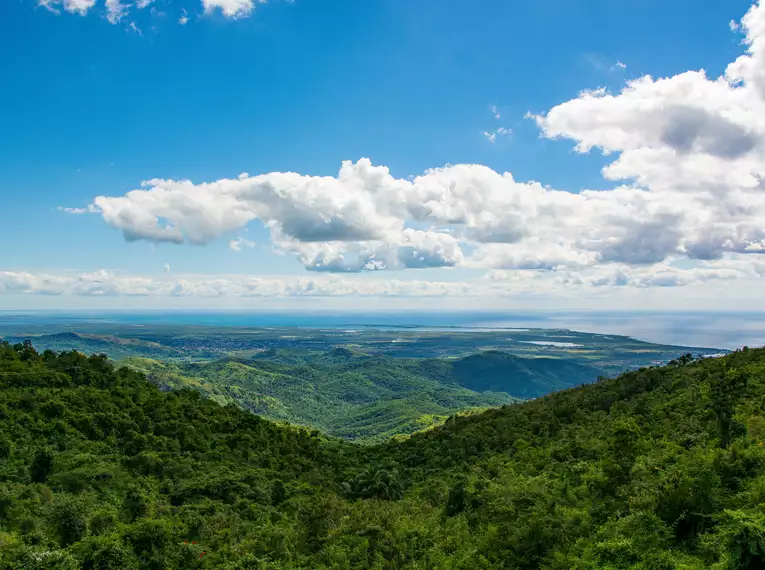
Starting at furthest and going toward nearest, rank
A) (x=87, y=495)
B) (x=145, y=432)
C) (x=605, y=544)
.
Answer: (x=145, y=432)
(x=87, y=495)
(x=605, y=544)

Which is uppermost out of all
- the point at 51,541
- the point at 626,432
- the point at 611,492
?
the point at 626,432

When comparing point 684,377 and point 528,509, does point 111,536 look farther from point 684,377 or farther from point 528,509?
point 684,377

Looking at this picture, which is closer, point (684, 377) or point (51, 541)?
point (51, 541)

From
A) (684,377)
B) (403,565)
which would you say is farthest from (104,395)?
(684,377)

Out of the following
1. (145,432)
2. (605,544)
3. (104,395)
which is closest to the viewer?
(605,544)

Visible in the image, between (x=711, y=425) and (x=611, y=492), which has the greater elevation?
(x=711, y=425)

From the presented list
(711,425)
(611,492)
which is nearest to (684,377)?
(711,425)

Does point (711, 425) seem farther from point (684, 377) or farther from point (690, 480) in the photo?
point (684, 377)
